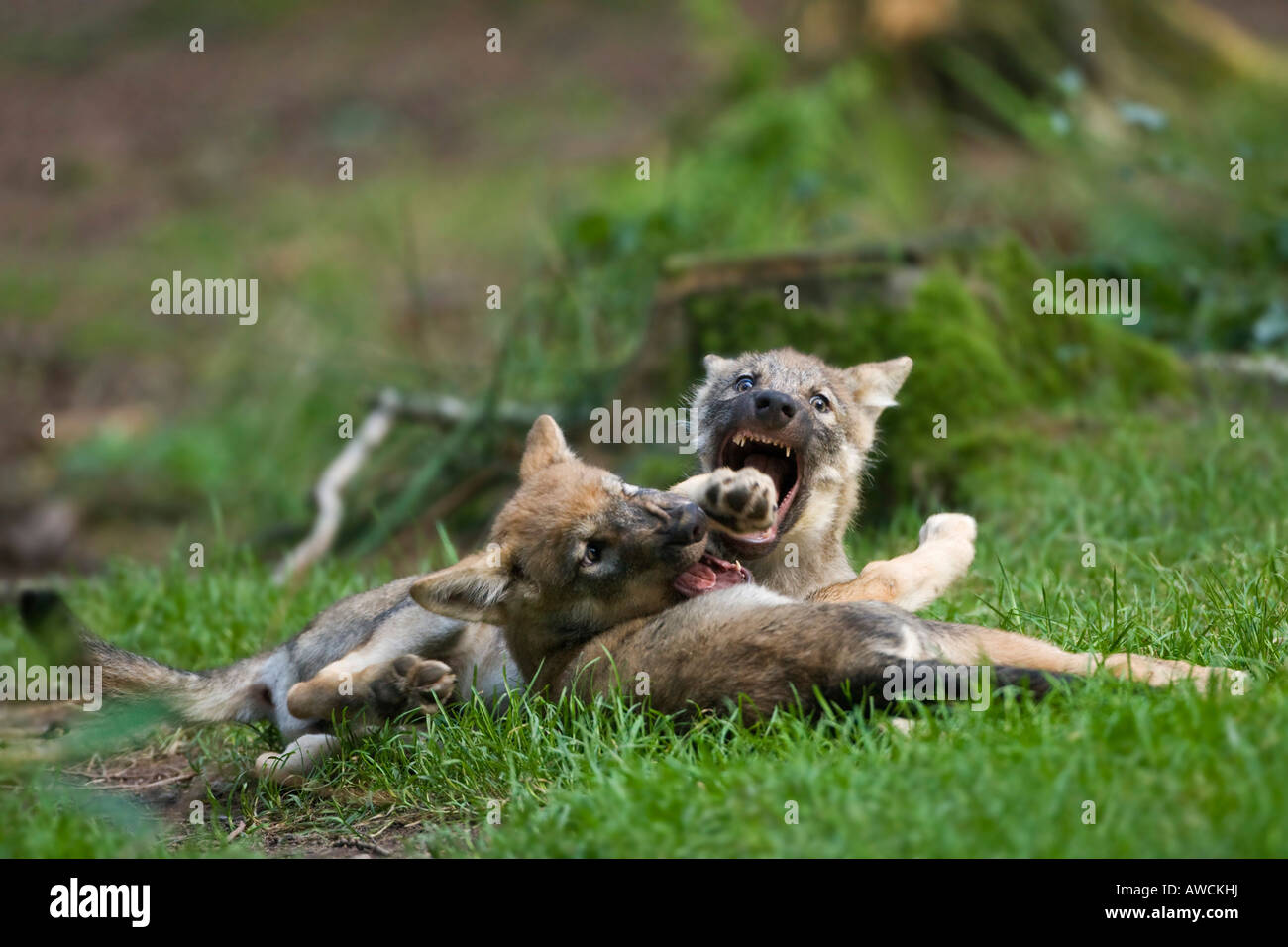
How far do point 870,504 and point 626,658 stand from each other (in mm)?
3837

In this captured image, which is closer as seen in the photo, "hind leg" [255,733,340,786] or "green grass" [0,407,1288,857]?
"green grass" [0,407,1288,857]

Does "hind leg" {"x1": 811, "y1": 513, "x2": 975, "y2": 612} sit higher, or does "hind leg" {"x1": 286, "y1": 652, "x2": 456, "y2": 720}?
"hind leg" {"x1": 811, "y1": 513, "x2": 975, "y2": 612}

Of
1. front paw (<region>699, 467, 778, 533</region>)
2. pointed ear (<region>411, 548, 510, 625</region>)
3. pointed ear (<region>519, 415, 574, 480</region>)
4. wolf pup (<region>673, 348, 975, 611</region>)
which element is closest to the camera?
pointed ear (<region>411, 548, 510, 625</region>)

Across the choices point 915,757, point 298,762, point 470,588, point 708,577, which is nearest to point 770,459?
point 708,577

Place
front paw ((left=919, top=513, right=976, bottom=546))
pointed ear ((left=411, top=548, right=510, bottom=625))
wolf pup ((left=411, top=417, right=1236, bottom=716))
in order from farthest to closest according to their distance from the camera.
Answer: front paw ((left=919, top=513, right=976, bottom=546))
pointed ear ((left=411, top=548, right=510, bottom=625))
wolf pup ((left=411, top=417, right=1236, bottom=716))

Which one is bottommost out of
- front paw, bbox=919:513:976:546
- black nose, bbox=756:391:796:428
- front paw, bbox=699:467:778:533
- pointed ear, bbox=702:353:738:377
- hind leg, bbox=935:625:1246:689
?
hind leg, bbox=935:625:1246:689

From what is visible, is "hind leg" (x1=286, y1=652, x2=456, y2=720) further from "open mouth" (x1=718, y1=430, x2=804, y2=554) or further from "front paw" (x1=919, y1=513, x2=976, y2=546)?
"front paw" (x1=919, y1=513, x2=976, y2=546)

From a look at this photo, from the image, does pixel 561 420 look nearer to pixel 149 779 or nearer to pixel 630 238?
pixel 630 238

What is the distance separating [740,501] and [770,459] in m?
0.96

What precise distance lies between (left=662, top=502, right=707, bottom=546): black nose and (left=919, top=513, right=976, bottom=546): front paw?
1.27 m

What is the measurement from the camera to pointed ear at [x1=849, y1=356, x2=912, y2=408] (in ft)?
20.8

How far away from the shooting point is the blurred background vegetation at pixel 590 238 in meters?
8.82

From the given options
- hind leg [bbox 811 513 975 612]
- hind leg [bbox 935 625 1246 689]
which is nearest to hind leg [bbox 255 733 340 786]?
hind leg [bbox 811 513 975 612]

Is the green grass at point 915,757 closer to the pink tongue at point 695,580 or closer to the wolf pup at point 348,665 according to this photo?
the wolf pup at point 348,665
